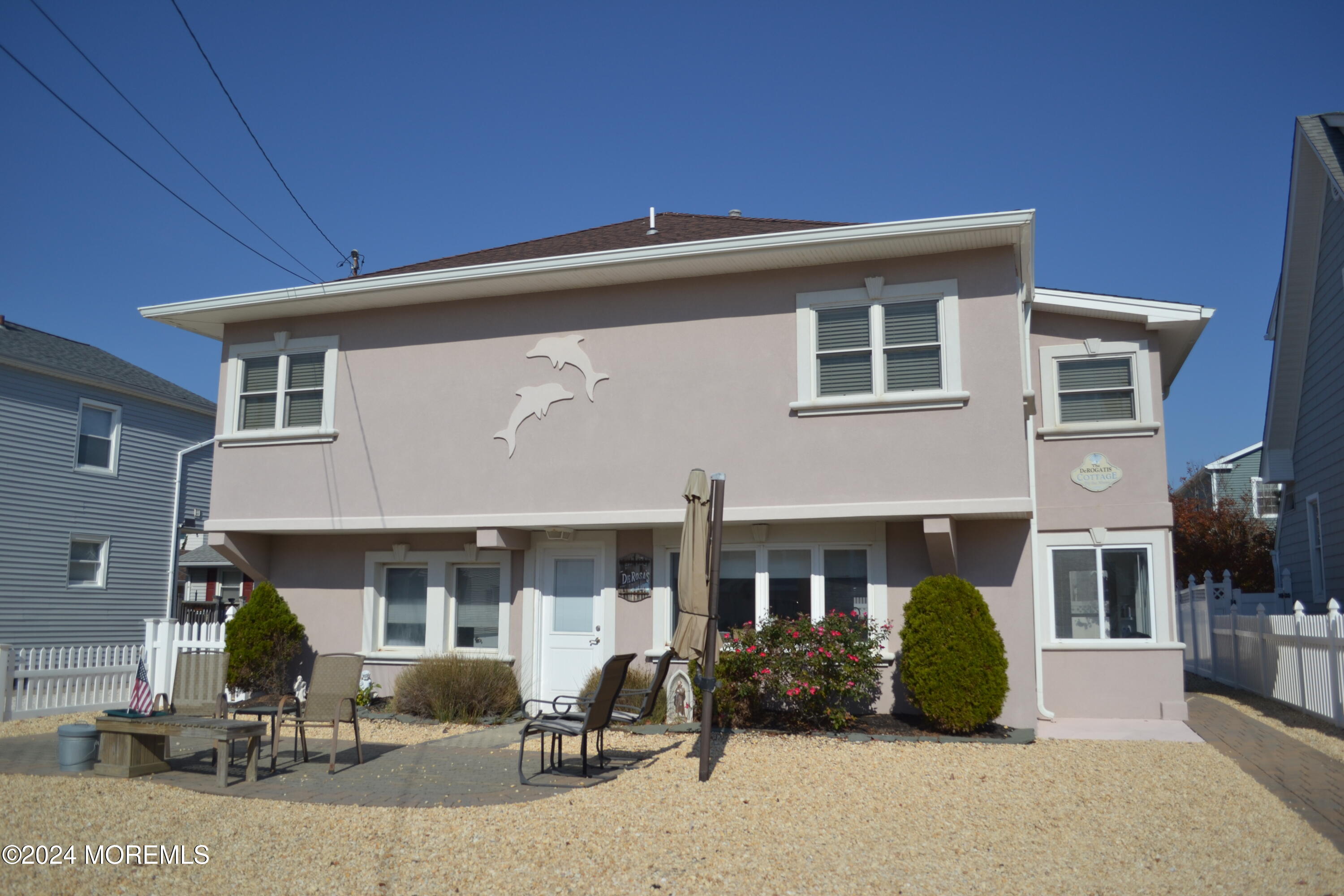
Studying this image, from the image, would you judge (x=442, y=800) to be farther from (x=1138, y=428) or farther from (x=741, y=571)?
(x=1138, y=428)

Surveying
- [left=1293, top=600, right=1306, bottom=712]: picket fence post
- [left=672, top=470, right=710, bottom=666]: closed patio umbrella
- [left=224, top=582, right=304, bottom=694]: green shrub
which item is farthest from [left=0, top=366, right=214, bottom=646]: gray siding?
[left=1293, top=600, right=1306, bottom=712]: picket fence post

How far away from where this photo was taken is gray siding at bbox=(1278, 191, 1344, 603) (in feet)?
52.5

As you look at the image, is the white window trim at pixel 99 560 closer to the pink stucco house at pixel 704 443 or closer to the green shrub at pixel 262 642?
the pink stucco house at pixel 704 443

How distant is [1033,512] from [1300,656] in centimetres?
469

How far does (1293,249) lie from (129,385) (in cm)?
2475

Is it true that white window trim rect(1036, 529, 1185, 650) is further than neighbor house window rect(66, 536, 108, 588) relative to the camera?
No

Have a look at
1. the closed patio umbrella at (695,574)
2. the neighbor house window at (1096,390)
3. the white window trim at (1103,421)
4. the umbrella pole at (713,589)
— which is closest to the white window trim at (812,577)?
the closed patio umbrella at (695,574)

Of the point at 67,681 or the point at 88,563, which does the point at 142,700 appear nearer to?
the point at 67,681

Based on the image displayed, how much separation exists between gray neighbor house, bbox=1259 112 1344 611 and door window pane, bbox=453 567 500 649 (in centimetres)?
1346

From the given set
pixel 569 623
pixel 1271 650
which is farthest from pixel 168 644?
pixel 1271 650

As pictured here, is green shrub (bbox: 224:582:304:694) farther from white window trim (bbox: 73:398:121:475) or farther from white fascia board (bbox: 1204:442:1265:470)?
white fascia board (bbox: 1204:442:1265:470)

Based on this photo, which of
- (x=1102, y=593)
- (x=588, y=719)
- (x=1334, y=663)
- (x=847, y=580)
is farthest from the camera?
(x=1102, y=593)

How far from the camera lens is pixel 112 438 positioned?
23266mm

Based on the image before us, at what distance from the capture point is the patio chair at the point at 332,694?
9453 mm
